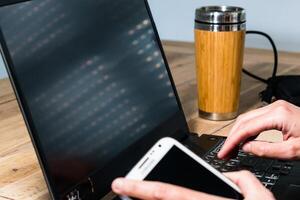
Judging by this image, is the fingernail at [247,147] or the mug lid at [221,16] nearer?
the fingernail at [247,147]

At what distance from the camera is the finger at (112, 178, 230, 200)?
0.51m

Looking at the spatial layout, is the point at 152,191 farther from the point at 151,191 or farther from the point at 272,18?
the point at 272,18

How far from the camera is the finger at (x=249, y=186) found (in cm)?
57

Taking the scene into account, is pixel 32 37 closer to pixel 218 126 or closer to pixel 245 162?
pixel 245 162

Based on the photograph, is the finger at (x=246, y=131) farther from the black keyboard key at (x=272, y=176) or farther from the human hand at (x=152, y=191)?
the human hand at (x=152, y=191)

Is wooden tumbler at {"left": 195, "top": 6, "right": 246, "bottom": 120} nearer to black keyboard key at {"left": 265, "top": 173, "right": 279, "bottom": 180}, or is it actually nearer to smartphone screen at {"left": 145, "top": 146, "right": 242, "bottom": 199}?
black keyboard key at {"left": 265, "top": 173, "right": 279, "bottom": 180}

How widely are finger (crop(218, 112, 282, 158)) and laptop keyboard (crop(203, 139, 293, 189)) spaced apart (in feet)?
0.12

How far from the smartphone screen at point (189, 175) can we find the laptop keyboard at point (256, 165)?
6.7 inches

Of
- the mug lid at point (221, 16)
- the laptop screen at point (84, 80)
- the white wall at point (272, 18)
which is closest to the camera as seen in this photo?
the laptop screen at point (84, 80)

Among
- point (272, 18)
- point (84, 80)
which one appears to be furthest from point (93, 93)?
point (272, 18)

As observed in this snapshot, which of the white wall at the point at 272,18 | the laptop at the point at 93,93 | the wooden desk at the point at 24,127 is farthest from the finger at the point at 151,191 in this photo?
the white wall at the point at 272,18

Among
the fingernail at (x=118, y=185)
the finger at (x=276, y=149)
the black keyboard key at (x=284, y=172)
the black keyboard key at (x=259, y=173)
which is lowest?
the black keyboard key at (x=284, y=172)

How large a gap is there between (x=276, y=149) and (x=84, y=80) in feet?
0.99

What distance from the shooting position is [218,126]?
3.38ft
